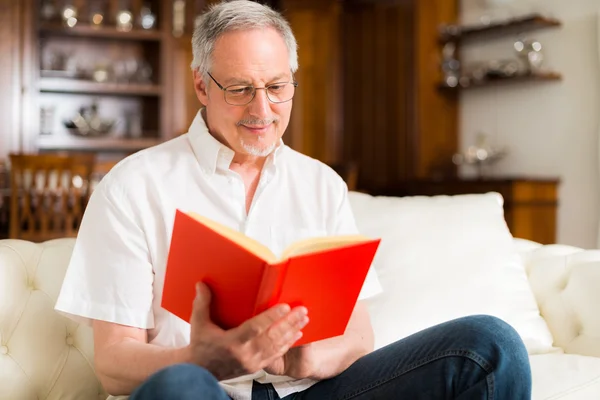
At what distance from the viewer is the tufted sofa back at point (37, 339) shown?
1.56 meters

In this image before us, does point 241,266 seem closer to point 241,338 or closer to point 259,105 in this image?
point 241,338

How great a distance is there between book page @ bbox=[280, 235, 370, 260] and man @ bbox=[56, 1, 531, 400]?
8 centimetres

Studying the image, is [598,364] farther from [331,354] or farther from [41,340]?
[41,340]

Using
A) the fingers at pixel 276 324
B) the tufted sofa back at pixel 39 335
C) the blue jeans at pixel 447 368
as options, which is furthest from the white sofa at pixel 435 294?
the fingers at pixel 276 324

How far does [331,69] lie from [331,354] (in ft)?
15.7

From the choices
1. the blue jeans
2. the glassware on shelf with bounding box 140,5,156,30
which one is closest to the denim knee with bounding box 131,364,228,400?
the blue jeans

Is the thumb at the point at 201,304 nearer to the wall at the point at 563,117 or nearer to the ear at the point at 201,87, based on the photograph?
the ear at the point at 201,87

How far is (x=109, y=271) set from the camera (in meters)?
1.29

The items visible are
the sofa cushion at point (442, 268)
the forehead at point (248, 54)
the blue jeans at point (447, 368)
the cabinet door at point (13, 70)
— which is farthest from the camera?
the cabinet door at point (13, 70)

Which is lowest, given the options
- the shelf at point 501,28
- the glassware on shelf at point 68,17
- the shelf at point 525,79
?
the shelf at point 525,79

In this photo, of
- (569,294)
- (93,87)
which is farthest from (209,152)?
(93,87)

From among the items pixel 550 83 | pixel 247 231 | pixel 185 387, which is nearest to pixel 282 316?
pixel 185 387

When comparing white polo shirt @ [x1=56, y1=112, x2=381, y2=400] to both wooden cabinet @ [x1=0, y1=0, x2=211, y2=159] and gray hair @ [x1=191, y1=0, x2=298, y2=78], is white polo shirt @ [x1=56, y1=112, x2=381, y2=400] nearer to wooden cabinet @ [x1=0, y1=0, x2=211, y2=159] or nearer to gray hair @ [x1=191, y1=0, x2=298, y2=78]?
gray hair @ [x1=191, y1=0, x2=298, y2=78]

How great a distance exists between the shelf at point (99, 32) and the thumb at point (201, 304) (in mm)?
4702
